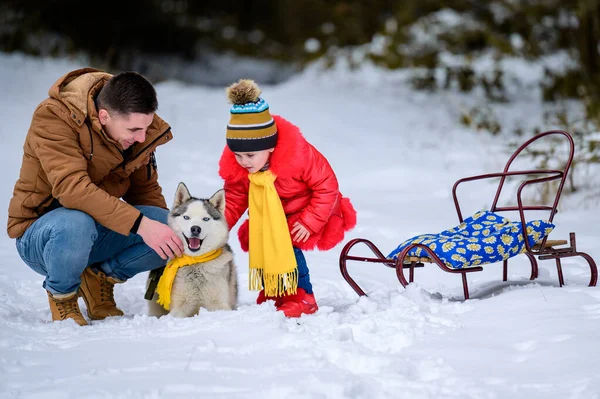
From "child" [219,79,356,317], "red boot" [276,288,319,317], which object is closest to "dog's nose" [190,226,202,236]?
"child" [219,79,356,317]

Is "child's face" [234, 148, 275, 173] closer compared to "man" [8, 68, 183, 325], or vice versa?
"man" [8, 68, 183, 325]

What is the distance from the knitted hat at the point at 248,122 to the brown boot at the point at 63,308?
128cm

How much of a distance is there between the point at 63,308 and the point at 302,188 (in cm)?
155

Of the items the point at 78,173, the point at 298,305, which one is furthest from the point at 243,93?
the point at 298,305

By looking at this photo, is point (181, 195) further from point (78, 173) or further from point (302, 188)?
point (302, 188)

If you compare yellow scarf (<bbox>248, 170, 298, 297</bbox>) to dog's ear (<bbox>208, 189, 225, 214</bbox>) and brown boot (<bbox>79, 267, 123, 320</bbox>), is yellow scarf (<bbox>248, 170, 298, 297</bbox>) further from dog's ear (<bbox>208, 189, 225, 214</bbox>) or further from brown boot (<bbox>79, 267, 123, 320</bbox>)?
brown boot (<bbox>79, 267, 123, 320</bbox>)

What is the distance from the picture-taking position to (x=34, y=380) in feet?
8.93

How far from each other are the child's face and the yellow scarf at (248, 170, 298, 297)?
0.06 m

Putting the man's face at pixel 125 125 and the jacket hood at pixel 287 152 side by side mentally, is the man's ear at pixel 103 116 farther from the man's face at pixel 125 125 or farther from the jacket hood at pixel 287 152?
the jacket hood at pixel 287 152

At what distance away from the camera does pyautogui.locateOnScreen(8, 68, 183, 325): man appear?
142 inches

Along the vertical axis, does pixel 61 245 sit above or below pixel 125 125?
below

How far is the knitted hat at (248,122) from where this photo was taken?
3.79 m

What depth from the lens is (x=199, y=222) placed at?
3770 millimetres

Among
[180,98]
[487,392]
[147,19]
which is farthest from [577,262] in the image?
[147,19]
